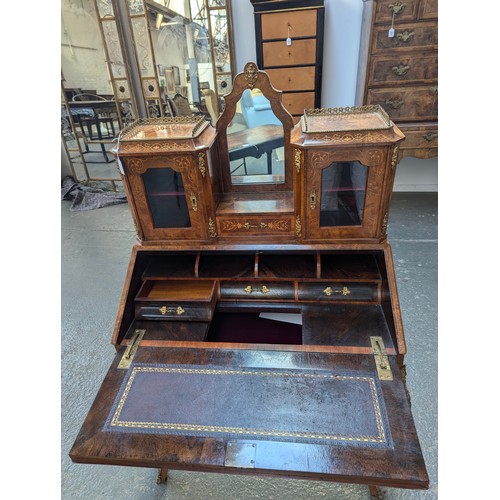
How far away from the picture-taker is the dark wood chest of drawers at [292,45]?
2.68 m

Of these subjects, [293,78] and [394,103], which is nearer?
[394,103]

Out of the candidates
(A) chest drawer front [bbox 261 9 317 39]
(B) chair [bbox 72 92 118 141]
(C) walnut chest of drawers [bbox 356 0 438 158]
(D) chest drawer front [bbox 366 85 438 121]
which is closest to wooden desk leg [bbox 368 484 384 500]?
(C) walnut chest of drawers [bbox 356 0 438 158]

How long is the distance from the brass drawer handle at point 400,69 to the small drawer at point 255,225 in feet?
6.69

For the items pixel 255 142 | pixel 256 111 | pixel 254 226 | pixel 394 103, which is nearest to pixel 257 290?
pixel 254 226

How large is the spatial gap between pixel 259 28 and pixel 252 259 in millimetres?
2324

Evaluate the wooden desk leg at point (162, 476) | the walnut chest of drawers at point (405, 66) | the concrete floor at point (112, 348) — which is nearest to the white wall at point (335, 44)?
the walnut chest of drawers at point (405, 66)

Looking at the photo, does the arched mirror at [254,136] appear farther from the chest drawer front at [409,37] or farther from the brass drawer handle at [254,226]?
the chest drawer front at [409,37]

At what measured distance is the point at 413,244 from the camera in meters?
2.88

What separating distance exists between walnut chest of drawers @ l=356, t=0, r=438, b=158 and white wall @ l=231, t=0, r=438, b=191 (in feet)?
0.70

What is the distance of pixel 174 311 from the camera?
133cm

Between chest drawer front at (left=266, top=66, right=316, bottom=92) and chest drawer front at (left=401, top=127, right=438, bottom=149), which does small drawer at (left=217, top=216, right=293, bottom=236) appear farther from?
chest drawer front at (left=266, top=66, right=316, bottom=92)

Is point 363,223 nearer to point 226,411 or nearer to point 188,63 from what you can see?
point 226,411

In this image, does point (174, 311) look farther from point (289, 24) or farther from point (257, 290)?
point (289, 24)

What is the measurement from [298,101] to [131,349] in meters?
2.65
